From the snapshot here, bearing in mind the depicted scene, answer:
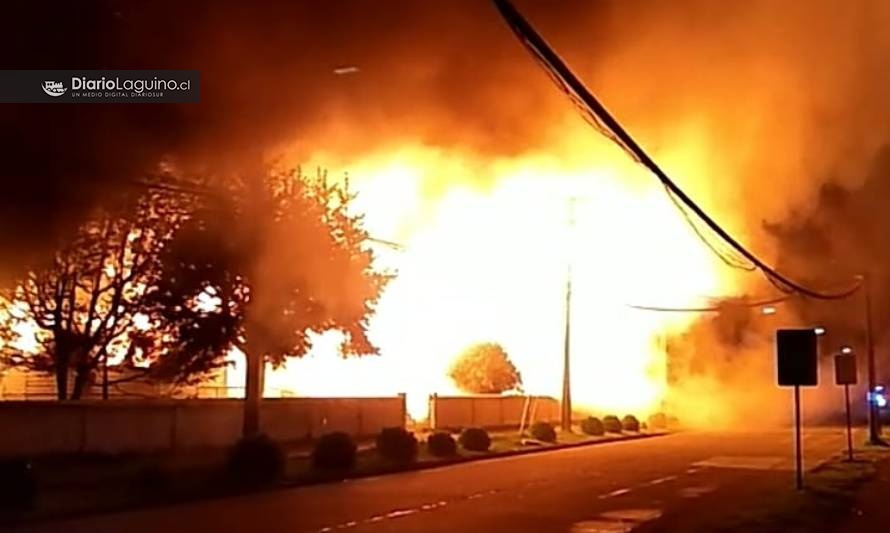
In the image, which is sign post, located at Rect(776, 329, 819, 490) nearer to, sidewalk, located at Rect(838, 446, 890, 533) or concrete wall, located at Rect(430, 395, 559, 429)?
sidewalk, located at Rect(838, 446, 890, 533)

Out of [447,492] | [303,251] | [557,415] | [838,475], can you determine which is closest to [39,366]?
[303,251]

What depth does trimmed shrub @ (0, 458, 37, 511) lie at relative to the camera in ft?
51.1

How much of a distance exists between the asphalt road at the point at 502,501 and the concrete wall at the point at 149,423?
5871 mm

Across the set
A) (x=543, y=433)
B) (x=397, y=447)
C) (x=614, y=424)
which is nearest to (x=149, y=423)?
(x=397, y=447)

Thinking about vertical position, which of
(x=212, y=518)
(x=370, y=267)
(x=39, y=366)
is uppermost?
(x=370, y=267)

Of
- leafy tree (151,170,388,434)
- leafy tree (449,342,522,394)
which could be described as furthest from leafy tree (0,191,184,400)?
leafy tree (449,342,522,394)

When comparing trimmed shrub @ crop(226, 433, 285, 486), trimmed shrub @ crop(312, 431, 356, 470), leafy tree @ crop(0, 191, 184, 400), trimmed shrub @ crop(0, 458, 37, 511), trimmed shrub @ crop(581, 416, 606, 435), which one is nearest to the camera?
trimmed shrub @ crop(0, 458, 37, 511)

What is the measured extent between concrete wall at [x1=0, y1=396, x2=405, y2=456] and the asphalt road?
5.87 metres

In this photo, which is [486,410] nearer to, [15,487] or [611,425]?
[611,425]

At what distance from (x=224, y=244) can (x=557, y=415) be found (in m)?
25.2

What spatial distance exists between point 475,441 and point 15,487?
15.8 metres

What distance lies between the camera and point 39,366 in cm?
2734

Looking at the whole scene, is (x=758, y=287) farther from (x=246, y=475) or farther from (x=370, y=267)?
(x=246, y=475)

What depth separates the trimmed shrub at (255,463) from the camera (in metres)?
20.1
